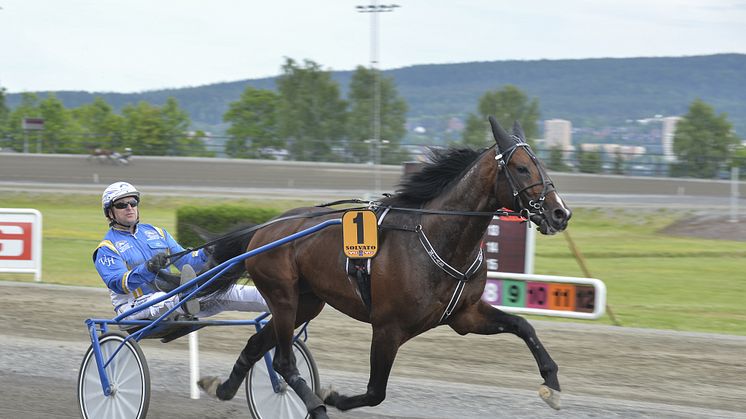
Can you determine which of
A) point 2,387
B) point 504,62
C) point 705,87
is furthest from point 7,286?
point 504,62

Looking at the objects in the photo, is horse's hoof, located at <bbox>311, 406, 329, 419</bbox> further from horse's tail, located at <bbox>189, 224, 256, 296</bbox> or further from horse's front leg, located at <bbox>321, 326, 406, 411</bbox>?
horse's tail, located at <bbox>189, 224, 256, 296</bbox>

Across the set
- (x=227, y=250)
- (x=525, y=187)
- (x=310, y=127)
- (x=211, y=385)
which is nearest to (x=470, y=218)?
(x=525, y=187)

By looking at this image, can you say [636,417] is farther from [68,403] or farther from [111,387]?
[68,403]

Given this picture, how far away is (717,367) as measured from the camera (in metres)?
6.66

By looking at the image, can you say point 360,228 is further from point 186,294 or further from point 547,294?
point 547,294

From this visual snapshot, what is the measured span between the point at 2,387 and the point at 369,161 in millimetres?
24039

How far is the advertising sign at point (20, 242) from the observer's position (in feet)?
34.3

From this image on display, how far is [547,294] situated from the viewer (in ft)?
28.4

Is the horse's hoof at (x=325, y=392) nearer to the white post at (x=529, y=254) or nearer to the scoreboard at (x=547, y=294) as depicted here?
the scoreboard at (x=547, y=294)

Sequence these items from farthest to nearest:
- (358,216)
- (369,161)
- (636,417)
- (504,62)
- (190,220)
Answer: (504,62), (369,161), (190,220), (636,417), (358,216)

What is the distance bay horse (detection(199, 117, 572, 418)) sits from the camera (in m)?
3.96

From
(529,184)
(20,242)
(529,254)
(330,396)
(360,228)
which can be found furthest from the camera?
(20,242)

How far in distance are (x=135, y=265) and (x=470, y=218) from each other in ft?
6.22

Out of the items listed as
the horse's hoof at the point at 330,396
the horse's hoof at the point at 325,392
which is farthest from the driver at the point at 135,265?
the horse's hoof at the point at 330,396
